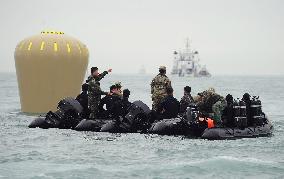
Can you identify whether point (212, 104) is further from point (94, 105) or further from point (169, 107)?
point (94, 105)

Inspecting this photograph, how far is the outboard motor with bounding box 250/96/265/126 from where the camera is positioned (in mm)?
23594

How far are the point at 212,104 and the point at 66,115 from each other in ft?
20.1

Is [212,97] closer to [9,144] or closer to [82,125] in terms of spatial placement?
[82,125]

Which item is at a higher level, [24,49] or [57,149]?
[24,49]

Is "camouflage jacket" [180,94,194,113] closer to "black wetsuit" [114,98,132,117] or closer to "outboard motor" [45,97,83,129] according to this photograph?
"black wetsuit" [114,98,132,117]

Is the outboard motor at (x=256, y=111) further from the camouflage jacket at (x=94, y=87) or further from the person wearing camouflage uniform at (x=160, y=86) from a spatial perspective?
the camouflage jacket at (x=94, y=87)

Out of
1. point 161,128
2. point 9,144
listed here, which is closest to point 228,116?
point 161,128

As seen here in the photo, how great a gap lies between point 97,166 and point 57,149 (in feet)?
10.9

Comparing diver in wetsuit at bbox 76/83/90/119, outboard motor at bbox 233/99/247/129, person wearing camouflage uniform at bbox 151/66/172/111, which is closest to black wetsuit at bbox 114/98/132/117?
person wearing camouflage uniform at bbox 151/66/172/111

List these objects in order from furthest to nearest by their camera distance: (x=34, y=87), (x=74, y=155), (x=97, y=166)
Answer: (x=34, y=87) → (x=74, y=155) → (x=97, y=166)

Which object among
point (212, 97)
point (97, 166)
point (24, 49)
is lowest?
point (97, 166)

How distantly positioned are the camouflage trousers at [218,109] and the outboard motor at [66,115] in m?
5.77

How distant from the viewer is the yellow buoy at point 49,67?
1277 inches

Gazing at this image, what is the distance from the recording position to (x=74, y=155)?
2047 centimetres
